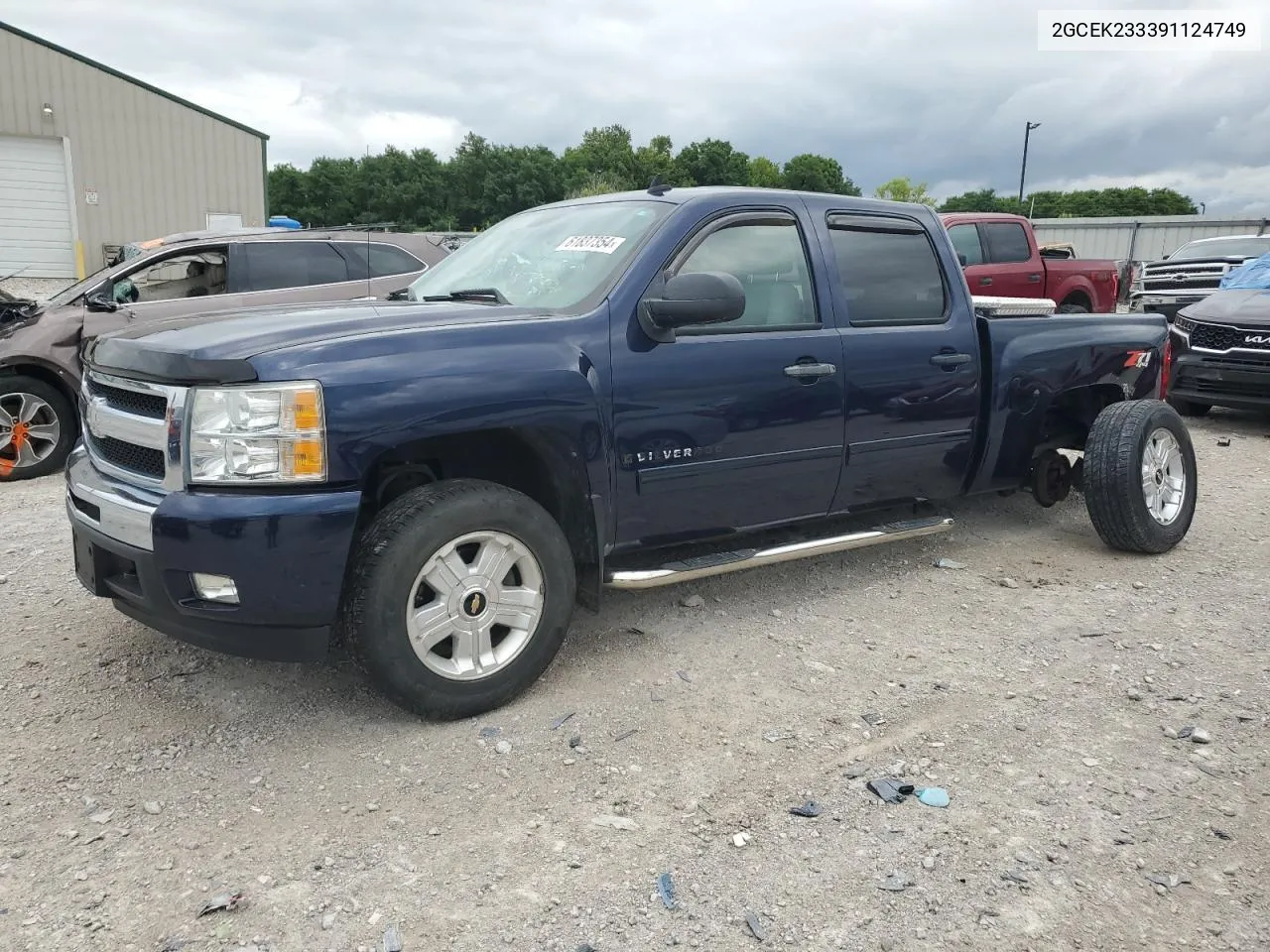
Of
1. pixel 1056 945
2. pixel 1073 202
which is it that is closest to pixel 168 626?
pixel 1056 945

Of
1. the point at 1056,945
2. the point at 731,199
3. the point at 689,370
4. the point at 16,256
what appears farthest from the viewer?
the point at 16,256

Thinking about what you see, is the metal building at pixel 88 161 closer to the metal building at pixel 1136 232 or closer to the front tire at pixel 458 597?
the front tire at pixel 458 597

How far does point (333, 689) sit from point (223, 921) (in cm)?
125

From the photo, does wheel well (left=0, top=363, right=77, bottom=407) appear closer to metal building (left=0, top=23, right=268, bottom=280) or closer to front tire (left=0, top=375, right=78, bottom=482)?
front tire (left=0, top=375, right=78, bottom=482)

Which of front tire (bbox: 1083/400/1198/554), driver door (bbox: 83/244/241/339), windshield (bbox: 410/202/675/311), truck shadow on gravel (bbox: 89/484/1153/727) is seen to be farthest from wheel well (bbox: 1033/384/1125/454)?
driver door (bbox: 83/244/241/339)

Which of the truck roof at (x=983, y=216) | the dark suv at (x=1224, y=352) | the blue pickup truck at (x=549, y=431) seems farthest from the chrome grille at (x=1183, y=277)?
the blue pickup truck at (x=549, y=431)

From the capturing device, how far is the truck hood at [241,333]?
2904mm

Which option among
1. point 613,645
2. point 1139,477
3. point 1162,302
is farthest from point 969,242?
point 613,645

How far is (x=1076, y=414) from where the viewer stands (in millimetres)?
5441

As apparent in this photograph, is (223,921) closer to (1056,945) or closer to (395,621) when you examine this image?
(395,621)

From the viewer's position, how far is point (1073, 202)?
9525 cm

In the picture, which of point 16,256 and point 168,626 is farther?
point 16,256

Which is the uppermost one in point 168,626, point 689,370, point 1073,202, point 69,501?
point 1073,202

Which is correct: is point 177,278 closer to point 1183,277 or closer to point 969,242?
point 969,242
